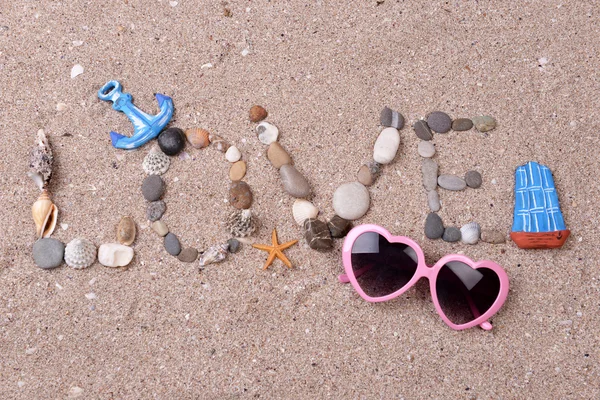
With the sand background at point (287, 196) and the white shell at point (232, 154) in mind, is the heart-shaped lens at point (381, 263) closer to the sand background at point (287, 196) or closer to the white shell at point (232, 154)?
the sand background at point (287, 196)

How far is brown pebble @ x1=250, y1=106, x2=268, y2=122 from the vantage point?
266 centimetres

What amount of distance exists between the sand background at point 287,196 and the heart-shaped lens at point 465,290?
107mm

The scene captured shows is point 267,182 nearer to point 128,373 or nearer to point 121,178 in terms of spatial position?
point 121,178

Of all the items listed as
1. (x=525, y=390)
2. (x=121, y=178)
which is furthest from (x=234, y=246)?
(x=525, y=390)

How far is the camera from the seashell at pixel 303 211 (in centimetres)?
255

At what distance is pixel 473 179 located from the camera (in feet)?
8.56

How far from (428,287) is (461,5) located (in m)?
1.58

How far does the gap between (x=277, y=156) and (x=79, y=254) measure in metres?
1.08

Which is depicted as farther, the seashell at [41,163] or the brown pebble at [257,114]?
the brown pebble at [257,114]

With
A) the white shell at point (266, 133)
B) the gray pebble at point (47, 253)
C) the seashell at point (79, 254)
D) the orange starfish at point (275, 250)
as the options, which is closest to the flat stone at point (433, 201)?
the orange starfish at point (275, 250)

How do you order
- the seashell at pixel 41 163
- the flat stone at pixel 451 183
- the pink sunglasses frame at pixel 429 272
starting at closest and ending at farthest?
the pink sunglasses frame at pixel 429 272, the seashell at pixel 41 163, the flat stone at pixel 451 183

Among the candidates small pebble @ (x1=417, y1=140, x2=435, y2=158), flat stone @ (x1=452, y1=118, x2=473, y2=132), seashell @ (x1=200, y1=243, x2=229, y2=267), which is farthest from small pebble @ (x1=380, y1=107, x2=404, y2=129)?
seashell @ (x1=200, y1=243, x2=229, y2=267)

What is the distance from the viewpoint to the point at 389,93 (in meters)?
2.72

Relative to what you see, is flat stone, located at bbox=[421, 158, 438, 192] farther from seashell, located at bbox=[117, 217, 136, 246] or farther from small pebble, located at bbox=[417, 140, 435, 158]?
seashell, located at bbox=[117, 217, 136, 246]
